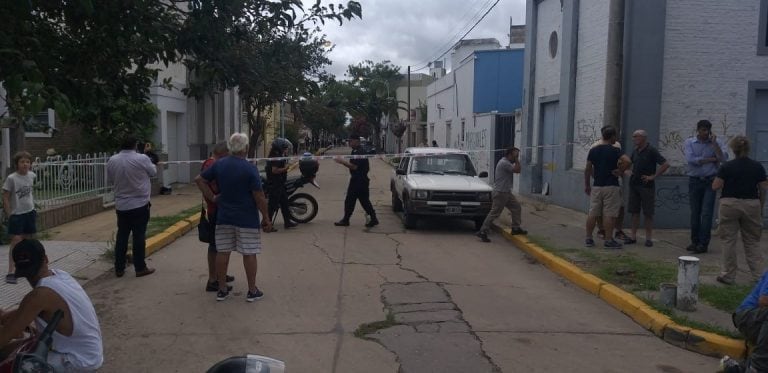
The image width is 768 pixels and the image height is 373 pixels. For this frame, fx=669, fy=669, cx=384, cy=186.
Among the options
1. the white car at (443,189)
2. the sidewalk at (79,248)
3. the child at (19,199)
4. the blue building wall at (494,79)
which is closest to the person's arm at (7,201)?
the child at (19,199)

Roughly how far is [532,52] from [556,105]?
217cm

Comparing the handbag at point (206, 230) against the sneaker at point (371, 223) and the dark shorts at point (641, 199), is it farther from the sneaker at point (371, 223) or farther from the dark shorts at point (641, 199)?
the dark shorts at point (641, 199)

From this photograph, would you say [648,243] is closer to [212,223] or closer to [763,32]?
[763,32]

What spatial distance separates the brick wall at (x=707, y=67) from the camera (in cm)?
1227

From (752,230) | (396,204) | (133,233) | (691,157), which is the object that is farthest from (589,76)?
(133,233)

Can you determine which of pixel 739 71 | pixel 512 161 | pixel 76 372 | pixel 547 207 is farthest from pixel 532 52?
pixel 76 372

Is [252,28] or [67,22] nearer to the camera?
[67,22]

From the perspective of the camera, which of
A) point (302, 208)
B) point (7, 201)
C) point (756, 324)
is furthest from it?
point (302, 208)

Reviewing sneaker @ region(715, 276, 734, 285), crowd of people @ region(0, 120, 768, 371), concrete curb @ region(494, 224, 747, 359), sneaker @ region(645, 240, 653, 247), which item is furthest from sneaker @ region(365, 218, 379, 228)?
sneaker @ region(715, 276, 734, 285)

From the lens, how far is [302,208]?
42.8 feet

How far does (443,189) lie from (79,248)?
612cm

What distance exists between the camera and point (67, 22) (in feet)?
16.4

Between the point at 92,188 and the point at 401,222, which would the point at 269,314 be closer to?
the point at 401,222

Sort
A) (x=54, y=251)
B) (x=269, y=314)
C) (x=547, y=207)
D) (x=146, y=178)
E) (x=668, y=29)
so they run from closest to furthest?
(x=269, y=314)
(x=146, y=178)
(x=54, y=251)
(x=668, y=29)
(x=547, y=207)
